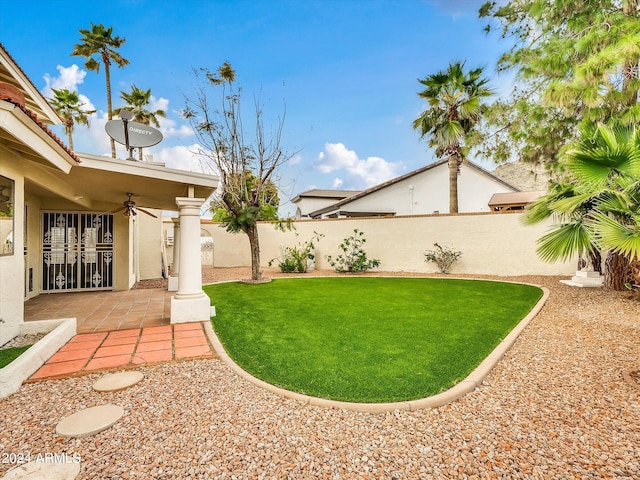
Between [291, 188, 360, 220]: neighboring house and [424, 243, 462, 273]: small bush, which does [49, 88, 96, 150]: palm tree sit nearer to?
[291, 188, 360, 220]: neighboring house

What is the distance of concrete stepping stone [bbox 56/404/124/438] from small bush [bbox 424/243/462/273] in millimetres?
11882

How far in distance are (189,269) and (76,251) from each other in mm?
5811

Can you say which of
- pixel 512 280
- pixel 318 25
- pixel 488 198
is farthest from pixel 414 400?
pixel 488 198

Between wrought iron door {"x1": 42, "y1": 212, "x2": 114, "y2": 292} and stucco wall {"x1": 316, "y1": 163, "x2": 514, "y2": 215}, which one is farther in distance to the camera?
stucco wall {"x1": 316, "y1": 163, "x2": 514, "y2": 215}

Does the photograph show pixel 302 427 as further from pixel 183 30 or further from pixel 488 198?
pixel 488 198

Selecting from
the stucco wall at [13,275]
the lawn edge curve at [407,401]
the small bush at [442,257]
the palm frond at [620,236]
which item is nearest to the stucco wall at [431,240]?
the small bush at [442,257]

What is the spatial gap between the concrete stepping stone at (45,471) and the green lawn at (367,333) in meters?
1.79

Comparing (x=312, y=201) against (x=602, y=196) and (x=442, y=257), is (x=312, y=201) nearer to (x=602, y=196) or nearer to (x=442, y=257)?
(x=442, y=257)

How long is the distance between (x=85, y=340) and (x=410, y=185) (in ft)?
64.2

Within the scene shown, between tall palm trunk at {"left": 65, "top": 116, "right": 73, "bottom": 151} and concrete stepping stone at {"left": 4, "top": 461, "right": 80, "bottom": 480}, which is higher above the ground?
tall palm trunk at {"left": 65, "top": 116, "right": 73, "bottom": 151}

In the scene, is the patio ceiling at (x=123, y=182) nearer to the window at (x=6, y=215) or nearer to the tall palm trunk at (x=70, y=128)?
the window at (x=6, y=215)

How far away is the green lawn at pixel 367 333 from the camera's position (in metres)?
3.48

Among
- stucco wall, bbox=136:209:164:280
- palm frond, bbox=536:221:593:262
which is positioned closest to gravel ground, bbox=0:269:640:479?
palm frond, bbox=536:221:593:262

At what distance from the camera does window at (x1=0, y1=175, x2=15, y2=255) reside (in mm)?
4375
